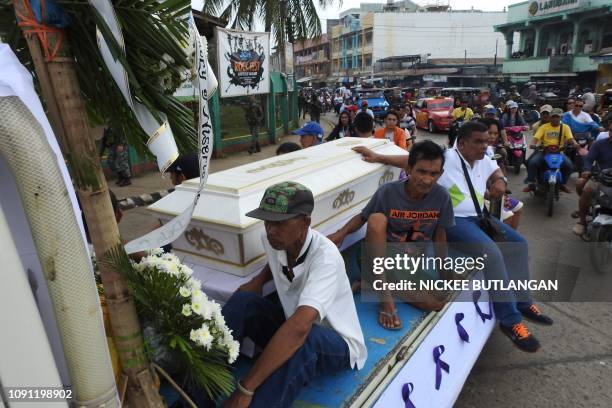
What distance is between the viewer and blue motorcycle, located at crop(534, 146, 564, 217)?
6.82 m

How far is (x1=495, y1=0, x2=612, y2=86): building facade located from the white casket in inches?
1342

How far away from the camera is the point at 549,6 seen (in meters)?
34.2

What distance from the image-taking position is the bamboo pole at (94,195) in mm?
1100

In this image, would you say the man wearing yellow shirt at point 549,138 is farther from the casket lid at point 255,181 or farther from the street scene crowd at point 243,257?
the casket lid at point 255,181

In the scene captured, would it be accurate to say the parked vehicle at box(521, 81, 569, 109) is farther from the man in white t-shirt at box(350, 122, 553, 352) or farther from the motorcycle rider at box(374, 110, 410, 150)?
the man in white t-shirt at box(350, 122, 553, 352)

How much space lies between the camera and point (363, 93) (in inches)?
1104

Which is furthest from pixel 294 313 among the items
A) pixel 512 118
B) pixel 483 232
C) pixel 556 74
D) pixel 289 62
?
pixel 556 74

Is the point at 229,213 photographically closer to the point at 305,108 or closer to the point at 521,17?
the point at 305,108

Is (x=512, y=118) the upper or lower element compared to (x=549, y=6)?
lower

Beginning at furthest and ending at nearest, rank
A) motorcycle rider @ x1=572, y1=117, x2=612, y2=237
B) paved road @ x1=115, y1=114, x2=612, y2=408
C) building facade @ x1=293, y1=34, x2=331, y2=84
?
building facade @ x1=293, y1=34, x2=331, y2=84, motorcycle rider @ x1=572, y1=117, x2=612, y2=237, paved road @ x1=115, y1=114, x2=612, y2=408

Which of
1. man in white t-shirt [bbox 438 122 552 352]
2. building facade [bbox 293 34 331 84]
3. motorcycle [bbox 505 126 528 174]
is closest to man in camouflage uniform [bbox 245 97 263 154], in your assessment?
motorcycle [bbox 505 126 528 174]

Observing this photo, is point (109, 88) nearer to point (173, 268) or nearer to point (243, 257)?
point (173, 268)

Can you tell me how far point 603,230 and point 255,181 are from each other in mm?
4130

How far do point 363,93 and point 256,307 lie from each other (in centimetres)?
2734
